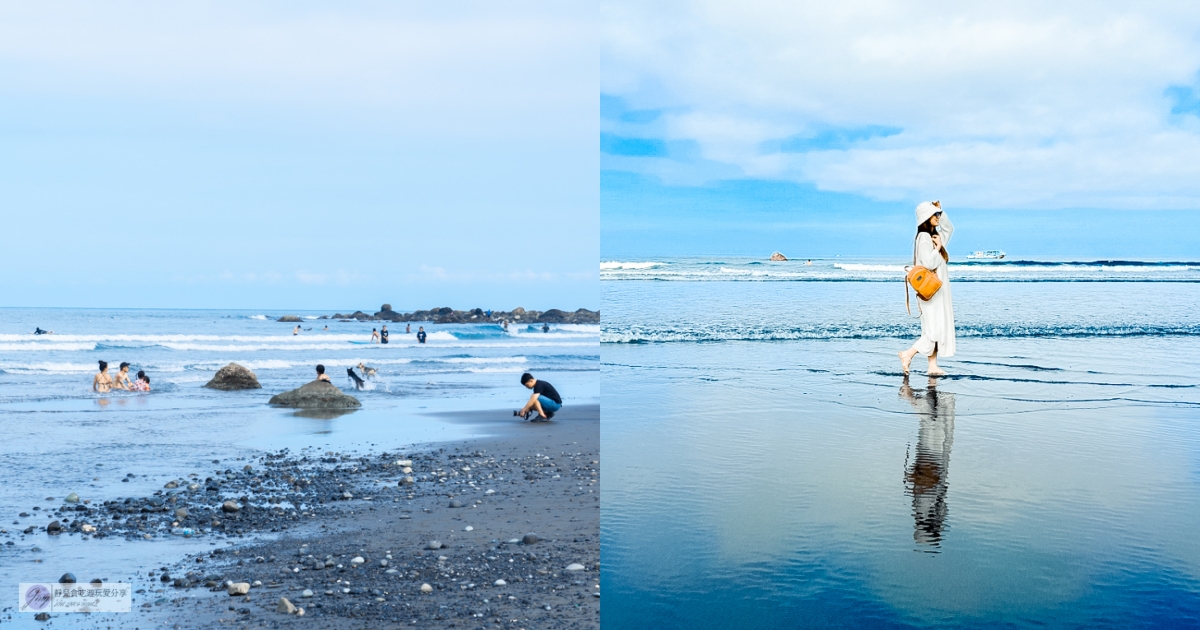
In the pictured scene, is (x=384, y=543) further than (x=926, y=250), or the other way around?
(x=926, y=250)

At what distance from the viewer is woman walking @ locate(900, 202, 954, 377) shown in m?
9.78

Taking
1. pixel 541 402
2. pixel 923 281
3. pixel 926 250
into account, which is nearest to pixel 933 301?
pixel 923 281

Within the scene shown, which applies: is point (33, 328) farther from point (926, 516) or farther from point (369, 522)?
point (926, 516)

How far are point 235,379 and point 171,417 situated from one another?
454cm

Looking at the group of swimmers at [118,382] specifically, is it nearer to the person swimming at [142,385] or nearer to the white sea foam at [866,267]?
the person swimming at [142,385]

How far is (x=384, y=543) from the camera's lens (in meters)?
5.79

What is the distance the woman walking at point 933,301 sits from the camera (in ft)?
32.1

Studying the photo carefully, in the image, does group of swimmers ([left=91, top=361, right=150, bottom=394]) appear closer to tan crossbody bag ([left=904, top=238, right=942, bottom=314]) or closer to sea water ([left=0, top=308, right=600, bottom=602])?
sea water ([left=0, top=308, right=600, bottom=602])

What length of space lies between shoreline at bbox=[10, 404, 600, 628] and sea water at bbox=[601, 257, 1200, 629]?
0.58 m

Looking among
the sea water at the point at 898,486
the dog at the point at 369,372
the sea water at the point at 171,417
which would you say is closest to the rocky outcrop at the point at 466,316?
the sea water at the point at 171,417

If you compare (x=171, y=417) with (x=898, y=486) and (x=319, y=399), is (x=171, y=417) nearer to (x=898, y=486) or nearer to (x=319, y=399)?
(x=319, y=399)

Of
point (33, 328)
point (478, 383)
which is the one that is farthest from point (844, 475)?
point (33, 328)

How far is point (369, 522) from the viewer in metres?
6.47

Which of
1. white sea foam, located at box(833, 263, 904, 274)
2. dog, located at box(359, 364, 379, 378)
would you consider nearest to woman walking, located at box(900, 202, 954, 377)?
dog, located at box(359, 364, 379, 378)
